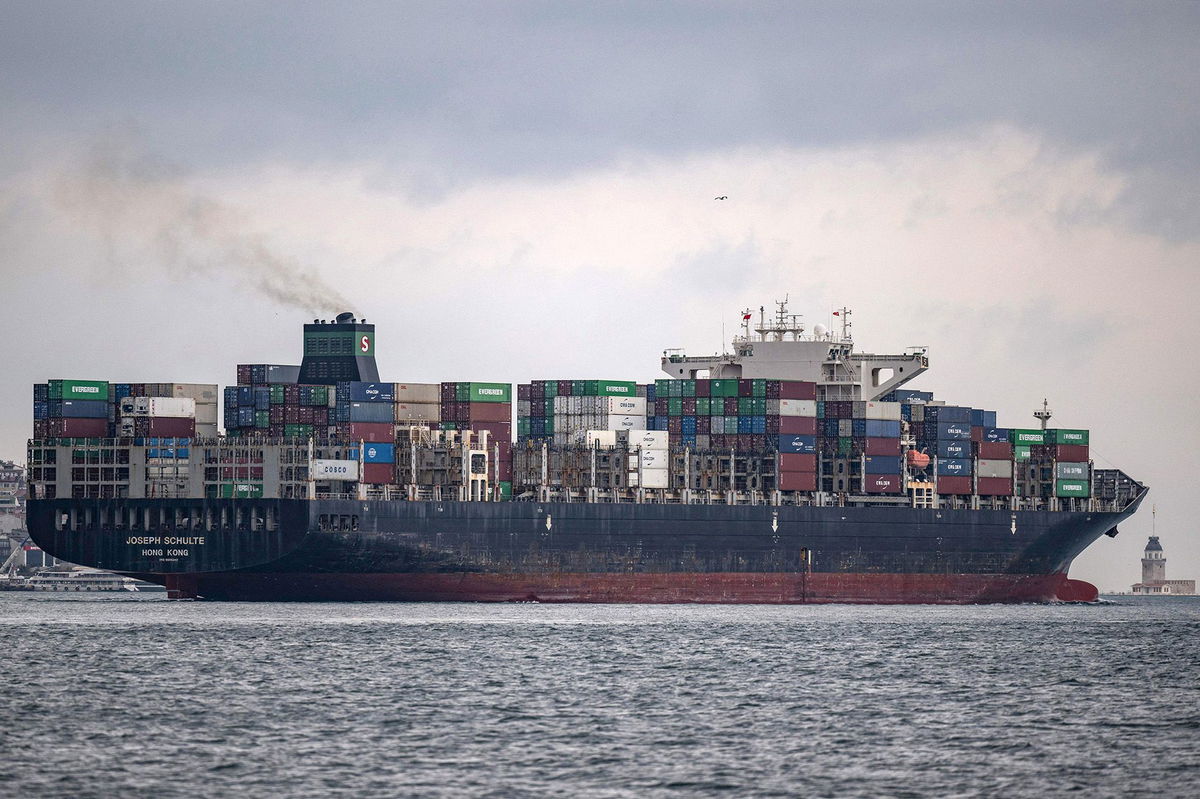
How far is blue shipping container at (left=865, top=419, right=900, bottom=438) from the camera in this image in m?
108

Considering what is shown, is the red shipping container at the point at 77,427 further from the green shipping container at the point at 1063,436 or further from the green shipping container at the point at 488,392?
the green shipping container at the point at 1063,436

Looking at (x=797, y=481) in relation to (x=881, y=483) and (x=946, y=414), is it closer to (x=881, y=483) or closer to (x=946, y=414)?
(x=881, y=483)

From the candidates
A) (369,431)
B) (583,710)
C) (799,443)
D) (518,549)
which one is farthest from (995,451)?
(583,710)

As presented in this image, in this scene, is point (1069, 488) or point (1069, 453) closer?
point (1069, 488)

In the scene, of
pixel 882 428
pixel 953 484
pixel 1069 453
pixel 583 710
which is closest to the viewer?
pixel 583 710

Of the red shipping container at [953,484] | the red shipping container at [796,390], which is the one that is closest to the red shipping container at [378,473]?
the red shipping container at [796,390]

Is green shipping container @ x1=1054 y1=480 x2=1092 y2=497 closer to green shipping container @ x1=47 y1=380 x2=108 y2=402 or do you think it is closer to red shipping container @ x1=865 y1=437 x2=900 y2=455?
A: red shipping container @ x1=865 y1=437 x2=900 y2=455

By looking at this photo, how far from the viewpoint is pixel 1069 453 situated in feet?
382

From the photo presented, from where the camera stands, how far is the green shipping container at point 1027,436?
11475cm

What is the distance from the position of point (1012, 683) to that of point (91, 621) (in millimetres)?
48308

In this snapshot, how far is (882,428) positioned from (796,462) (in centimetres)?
572

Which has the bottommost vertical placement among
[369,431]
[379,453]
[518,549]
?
[518,549]

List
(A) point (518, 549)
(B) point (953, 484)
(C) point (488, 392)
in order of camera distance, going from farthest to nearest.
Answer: (B) point (953, 484) → (C) point (488, 392) → (A) point (518, 549)

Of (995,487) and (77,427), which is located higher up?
(77,427)
